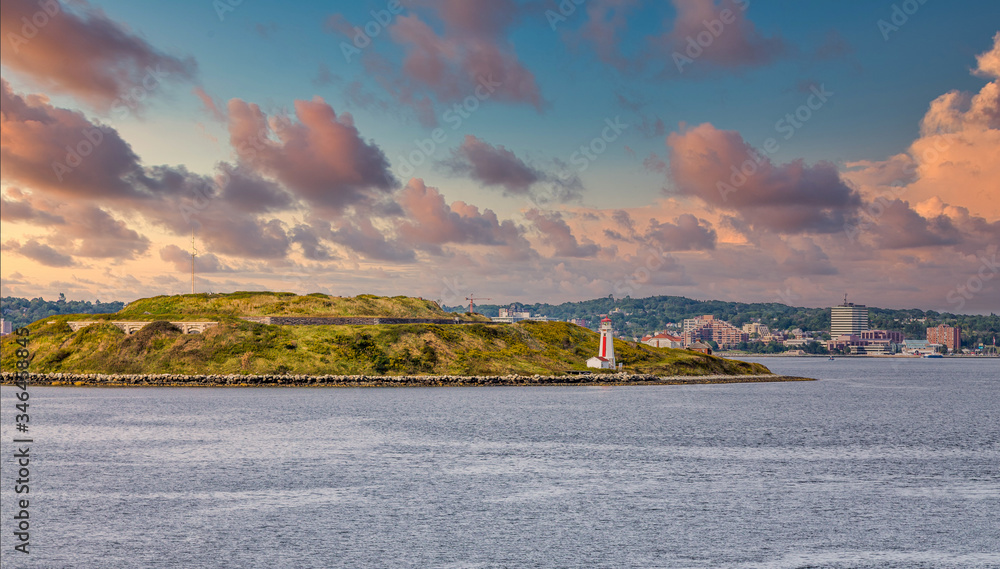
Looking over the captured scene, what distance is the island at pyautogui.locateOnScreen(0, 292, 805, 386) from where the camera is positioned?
407 ft

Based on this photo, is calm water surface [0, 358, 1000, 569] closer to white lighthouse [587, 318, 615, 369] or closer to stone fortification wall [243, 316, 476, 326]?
white lighthouse [587, 318, 615, 369]

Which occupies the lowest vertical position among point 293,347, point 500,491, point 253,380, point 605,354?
point 253,380

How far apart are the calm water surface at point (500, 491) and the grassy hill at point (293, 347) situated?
157 feet

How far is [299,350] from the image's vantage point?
129 m

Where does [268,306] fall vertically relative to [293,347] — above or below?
above

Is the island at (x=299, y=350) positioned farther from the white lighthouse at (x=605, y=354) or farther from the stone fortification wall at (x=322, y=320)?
the white lighthouse at (x=605, y=354)

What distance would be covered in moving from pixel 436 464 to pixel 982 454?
39.1m

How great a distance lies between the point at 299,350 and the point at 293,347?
4.20ft

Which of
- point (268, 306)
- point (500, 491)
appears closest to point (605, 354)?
point (268, 306)

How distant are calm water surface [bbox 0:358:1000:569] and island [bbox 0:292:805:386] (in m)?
45.5

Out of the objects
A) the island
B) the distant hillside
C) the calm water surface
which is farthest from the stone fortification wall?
the calm water surface

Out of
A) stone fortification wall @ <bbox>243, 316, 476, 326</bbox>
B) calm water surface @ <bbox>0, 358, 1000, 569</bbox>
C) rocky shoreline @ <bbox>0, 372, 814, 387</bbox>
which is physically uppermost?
stone fortification wall @ <bbox>243, 316, 476, 326</bbox>

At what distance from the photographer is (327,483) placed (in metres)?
40.0

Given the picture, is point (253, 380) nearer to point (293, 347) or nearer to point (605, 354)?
point (293, 347)
